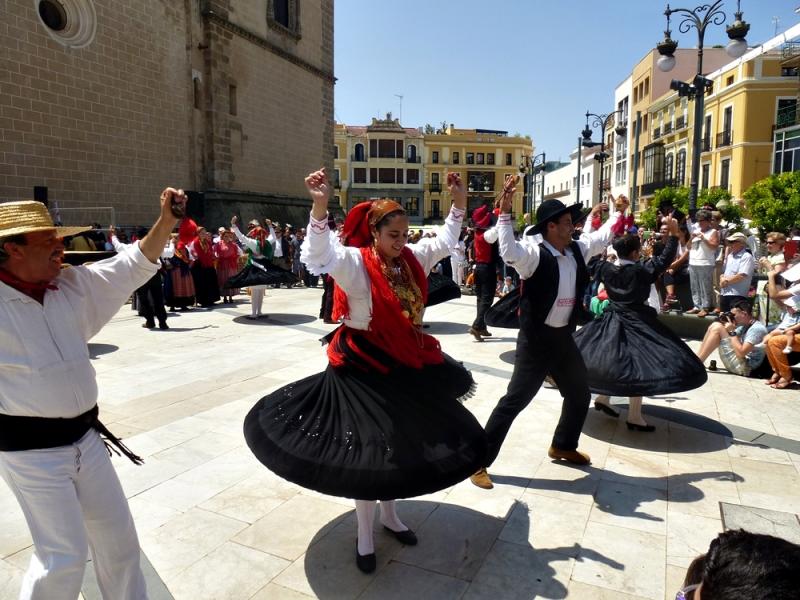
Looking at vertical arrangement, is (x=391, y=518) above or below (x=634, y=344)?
below

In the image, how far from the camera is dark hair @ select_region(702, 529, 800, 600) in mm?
1092

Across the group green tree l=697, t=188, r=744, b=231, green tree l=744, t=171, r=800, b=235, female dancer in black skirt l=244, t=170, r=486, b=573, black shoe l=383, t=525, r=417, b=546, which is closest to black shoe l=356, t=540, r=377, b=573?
female dancer in black skirt l=244, t=170, r=486, b=573

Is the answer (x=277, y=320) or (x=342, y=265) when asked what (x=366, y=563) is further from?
(x=277, y=320)

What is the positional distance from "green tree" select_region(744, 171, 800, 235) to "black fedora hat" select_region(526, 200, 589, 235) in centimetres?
2186

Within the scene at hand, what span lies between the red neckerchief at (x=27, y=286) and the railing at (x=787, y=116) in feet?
129

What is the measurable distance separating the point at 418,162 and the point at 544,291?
70.8 m

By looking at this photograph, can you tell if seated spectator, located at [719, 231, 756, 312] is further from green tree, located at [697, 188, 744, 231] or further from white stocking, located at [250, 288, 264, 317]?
green tree, located at [697, 188, 744, 231]

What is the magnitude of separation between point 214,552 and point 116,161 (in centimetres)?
1784

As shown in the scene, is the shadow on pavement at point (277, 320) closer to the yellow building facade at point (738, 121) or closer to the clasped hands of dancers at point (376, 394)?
the clasped hands of dancers at point (376, 394)

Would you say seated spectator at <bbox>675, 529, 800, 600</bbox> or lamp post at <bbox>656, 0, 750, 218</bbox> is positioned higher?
lamp post at <bbox>656, 0, 750, 218</bbox>

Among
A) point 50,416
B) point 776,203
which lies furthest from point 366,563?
point 776,203

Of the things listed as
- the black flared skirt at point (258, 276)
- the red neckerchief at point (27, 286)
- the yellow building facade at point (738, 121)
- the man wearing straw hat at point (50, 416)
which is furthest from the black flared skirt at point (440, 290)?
the yellow building facade at point (738, 121)

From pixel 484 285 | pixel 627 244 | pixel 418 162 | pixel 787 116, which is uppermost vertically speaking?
pixel 418 162

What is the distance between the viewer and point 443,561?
330 centimetres
